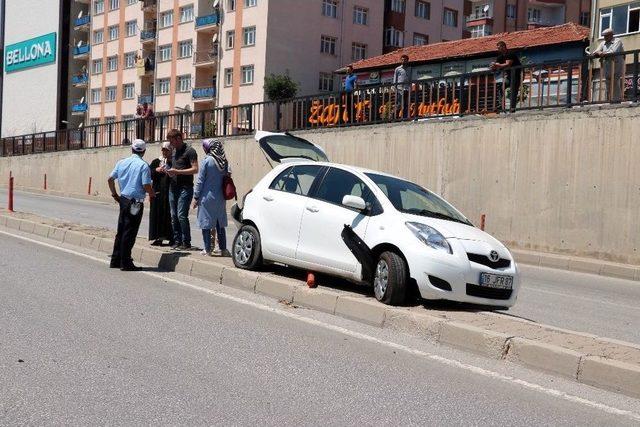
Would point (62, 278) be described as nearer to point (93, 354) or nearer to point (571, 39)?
point (93, 354)

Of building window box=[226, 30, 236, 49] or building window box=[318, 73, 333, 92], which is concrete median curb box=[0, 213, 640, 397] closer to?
building window box=[226, 30, 236, 49]

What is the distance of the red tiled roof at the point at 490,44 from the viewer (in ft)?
138

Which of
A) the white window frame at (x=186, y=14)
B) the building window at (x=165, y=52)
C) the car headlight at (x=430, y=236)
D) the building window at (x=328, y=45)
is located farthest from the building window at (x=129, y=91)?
the car headlight at (x=430, y=236)

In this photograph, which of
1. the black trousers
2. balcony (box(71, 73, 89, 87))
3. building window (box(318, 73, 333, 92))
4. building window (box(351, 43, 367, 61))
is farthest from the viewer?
balcony (box(71, 73, 89, 87))

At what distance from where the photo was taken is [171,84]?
61656 mm

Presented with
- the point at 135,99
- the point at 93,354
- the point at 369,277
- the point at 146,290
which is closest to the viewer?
the point at 93,354

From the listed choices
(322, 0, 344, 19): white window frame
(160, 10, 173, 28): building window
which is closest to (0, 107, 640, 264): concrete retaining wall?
(322, 0, 344, 19): white window frame

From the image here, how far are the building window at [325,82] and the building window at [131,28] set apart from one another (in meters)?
19.8

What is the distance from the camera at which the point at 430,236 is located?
7547 mm

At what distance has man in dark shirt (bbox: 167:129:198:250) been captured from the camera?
11.1 meters

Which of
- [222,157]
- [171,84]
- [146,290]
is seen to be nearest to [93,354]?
[146,290]

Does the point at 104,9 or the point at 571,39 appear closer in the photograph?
the point at 571,39

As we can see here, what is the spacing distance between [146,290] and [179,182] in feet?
8.78

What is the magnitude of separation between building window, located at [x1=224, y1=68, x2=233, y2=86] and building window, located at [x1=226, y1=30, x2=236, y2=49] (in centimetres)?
168
